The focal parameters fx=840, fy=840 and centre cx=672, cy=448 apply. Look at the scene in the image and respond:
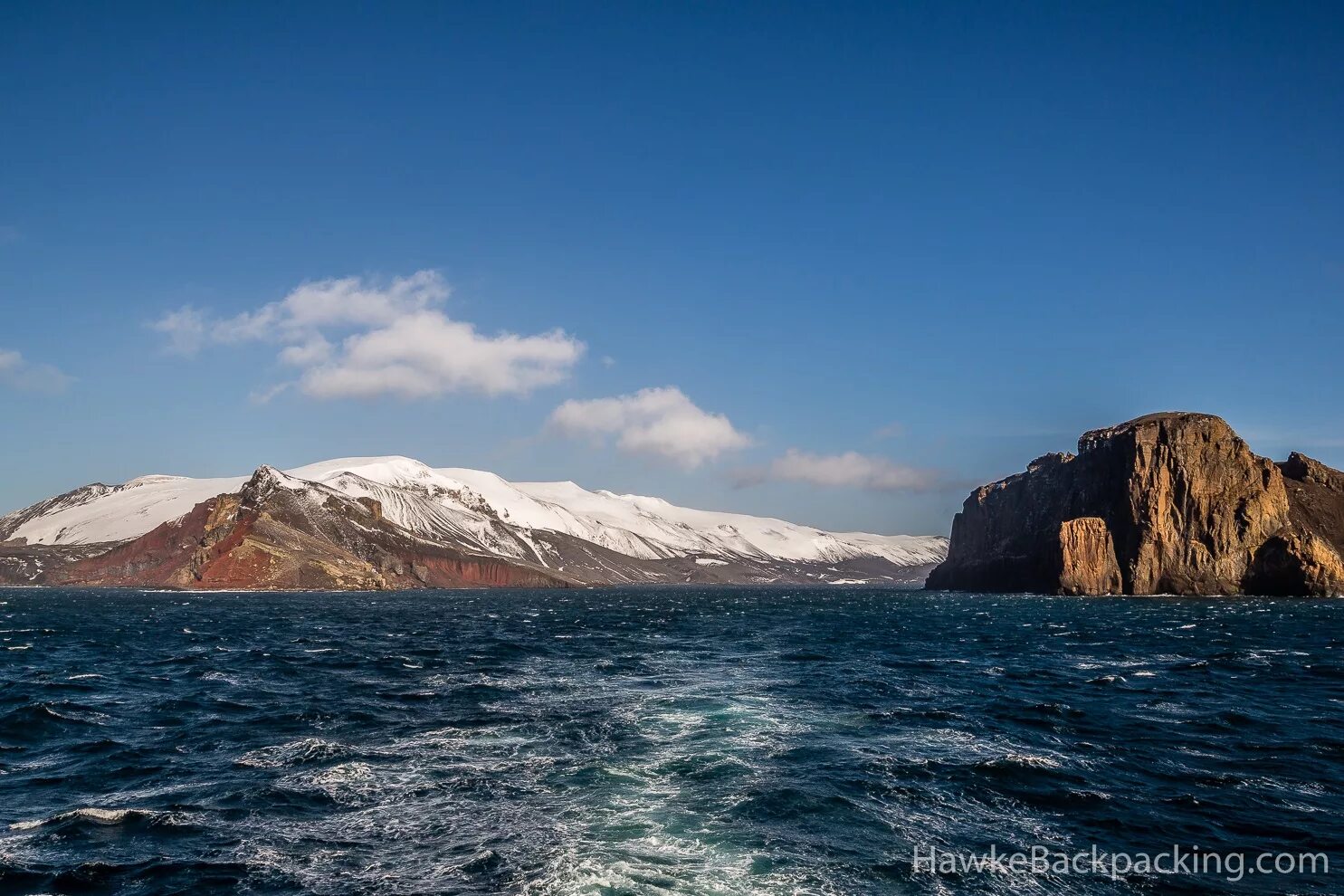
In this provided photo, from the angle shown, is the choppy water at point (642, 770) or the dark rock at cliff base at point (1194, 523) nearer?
the choppy water at point (642, 770)

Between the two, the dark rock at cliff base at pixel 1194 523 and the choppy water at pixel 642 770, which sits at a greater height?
the dark rock at cliff base at pixel 1194 523

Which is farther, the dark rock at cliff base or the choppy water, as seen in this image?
the dark rock at cliff base

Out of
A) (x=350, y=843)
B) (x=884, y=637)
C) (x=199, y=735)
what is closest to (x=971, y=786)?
(x=350, y=843)

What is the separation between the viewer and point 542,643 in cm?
7019

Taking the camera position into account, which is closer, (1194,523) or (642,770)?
(642,770)

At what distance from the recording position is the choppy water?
18.2 metres

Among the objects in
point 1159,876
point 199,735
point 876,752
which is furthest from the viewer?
point 199,735

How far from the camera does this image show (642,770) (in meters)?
26.3

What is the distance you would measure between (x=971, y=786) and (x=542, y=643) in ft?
164

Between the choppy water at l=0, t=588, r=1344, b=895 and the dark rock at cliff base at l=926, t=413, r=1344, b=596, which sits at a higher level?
the dark rock at cliff base at l=926, t=413, r=1344, b=596

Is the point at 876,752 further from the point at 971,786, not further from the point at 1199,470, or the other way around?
the point at 1199,470

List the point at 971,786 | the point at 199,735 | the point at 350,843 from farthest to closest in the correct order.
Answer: the point at 199,735 → the point at 971,786 → the point at 350,843

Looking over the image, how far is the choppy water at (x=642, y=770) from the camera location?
18.2 m

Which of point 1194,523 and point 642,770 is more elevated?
point 1194,523
